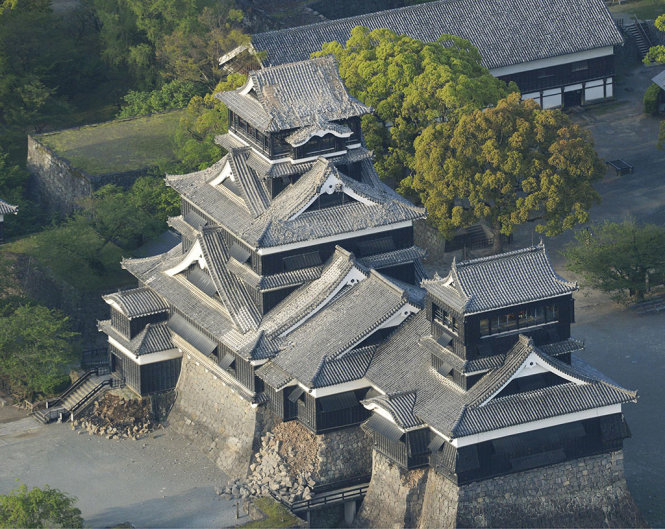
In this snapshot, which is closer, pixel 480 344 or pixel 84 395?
pixel 480 344

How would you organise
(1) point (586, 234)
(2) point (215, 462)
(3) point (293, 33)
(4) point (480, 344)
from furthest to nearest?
1. (3) point (293, 33)
2. (1) point (586, 234)
3. (2) point (215, 462)
4. (4) point (480, 344)

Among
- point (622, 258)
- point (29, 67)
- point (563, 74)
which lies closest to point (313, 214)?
point (622, 258)

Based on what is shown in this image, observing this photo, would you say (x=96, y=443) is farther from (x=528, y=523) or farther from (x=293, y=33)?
(x=293, y=33)

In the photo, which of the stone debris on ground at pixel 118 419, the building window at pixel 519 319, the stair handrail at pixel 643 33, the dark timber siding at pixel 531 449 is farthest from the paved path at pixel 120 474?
the stair handrail at pixel 643 33

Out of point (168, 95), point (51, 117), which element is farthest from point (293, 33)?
point (51, 117)

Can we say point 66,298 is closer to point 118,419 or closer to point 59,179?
point 118,419

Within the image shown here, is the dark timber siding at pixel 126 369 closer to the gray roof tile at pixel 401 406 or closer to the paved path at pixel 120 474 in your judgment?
the paved path at pixel 120 474

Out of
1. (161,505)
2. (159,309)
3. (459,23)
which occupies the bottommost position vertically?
(161,505)
